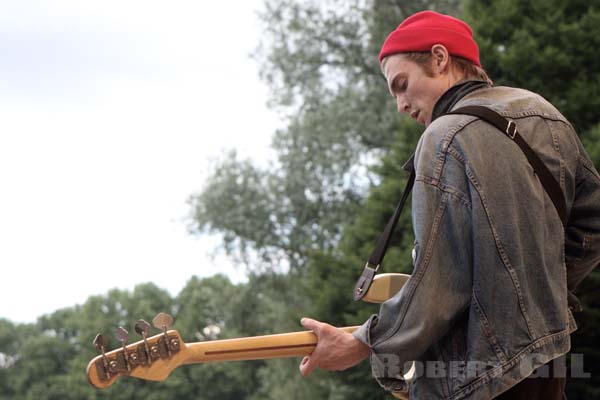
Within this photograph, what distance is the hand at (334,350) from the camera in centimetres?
283

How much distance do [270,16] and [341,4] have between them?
1666mm

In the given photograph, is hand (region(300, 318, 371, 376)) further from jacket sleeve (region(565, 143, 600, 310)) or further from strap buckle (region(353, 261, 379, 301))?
jacket sleeve (region(565, 143, 600, 310))

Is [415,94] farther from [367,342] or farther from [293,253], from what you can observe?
[293,253]

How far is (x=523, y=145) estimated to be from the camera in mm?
2771

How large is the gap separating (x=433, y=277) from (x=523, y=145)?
49 cm

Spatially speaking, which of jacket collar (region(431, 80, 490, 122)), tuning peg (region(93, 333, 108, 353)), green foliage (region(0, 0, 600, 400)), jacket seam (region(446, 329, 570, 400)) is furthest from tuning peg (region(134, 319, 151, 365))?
green foliage (region(0, 0, 600, 400))

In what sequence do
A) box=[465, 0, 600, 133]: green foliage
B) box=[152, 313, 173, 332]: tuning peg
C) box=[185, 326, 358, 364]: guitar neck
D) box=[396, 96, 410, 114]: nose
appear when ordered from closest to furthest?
box=[396, 96, 410, 114]: nose → box=[152, 313, 173, 332]: tuning peg → box=[185, 326, 358, 364]: guitar neck → box=[465, 0, 600, 133]: green foliage

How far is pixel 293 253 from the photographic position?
71.1 feet

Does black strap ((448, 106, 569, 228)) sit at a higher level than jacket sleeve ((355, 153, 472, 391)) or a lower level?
higher

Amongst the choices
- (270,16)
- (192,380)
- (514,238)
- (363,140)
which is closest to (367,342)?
(514,238)

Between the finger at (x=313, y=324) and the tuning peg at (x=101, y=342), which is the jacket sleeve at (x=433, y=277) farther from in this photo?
the tuning peg at (x=101, y=342)

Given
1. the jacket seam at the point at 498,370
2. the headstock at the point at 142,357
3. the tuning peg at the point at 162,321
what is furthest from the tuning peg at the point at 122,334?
the jacket seam at the point at 498,370

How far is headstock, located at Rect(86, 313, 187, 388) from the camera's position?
3.10 metres

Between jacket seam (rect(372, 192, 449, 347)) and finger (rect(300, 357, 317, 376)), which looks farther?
finger (rect(300, 357, 317, 376))
